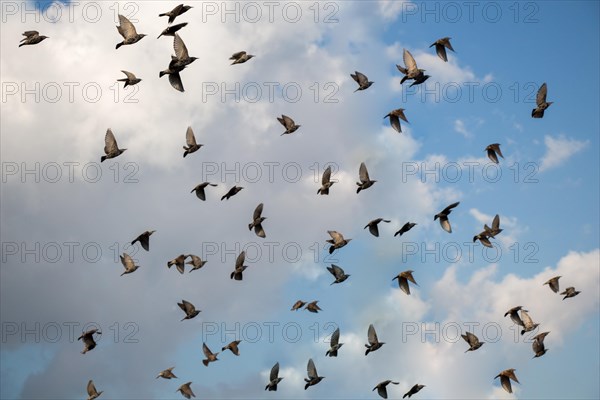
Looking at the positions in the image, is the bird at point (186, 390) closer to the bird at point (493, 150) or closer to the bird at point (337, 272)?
the bird at point (337, 272)

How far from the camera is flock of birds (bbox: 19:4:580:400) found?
50.8m

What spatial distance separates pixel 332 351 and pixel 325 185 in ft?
32.9

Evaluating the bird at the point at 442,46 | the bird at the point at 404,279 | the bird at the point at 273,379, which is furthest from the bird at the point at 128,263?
the bird at the point at 442,46

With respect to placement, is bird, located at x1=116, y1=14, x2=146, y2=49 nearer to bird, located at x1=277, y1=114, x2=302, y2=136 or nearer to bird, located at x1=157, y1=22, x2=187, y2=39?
bird, located at x1=157, y1=22, x2=187, y2=39

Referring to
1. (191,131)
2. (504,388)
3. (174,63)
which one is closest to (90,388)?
(191,131)

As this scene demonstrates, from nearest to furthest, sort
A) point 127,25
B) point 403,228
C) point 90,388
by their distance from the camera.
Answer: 1. point 127,25
2. point 403,228
3. point 90,388

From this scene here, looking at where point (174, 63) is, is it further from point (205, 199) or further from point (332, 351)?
point (332, 351)

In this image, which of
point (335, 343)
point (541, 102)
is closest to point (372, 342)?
point (335, 343)

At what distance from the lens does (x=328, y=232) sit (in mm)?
56031

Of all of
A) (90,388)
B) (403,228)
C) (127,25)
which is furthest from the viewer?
(90,388)

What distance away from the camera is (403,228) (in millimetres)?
53531

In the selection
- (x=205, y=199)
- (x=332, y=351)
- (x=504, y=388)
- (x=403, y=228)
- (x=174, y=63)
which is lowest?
(x=504, y=388)

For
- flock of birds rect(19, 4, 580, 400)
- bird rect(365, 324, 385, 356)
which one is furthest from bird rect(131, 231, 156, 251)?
bird rect(365, 324, 385, 356)

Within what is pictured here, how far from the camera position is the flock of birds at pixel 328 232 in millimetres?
50812
